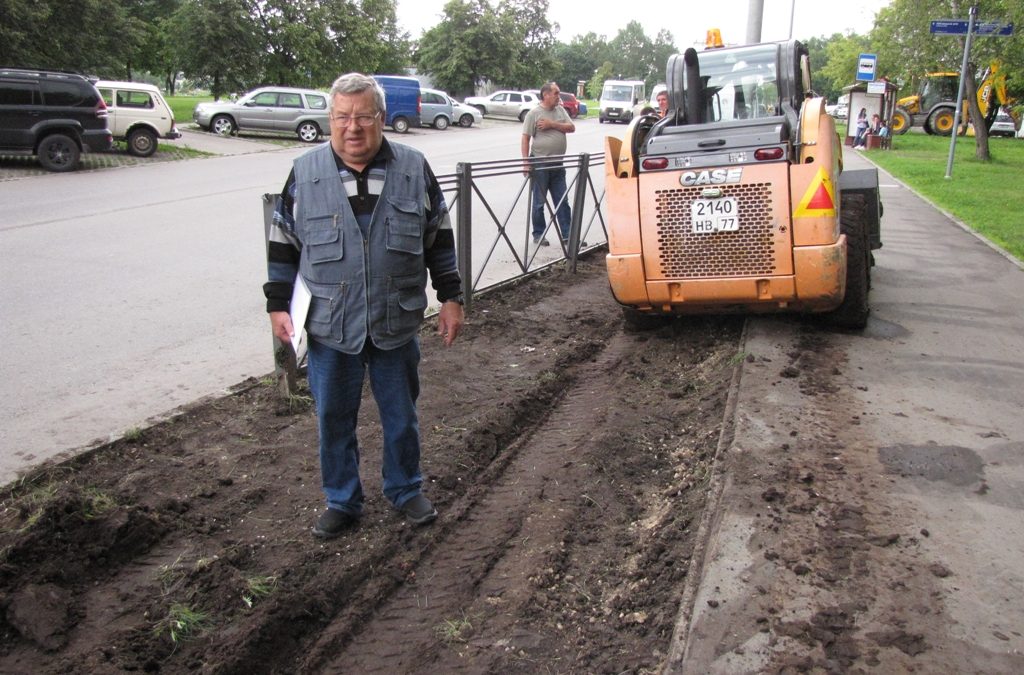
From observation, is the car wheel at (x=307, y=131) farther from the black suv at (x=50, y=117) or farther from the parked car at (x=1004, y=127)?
the parked car at (x=1004, y=127)

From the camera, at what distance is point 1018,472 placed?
438 cm

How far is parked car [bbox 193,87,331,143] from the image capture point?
2781 centimetres

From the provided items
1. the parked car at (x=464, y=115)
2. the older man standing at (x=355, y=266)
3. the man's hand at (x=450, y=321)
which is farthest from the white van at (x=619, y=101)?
the older man standing at (x=355, y=266)

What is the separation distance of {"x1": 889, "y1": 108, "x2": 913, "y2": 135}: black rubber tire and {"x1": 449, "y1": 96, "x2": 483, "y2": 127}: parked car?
18.1m

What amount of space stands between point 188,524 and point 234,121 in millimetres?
26495

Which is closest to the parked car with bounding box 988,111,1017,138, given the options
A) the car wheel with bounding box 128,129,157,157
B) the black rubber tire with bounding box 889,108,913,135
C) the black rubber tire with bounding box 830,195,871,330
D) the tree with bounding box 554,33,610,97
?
the black rubber tire with bounding box 889,108,913,135

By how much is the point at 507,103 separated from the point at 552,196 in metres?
39.4

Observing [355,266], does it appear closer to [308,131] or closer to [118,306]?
[118,306]

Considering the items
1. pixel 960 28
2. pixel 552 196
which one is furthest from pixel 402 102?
pixel 552 196

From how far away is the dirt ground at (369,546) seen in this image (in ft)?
10.2

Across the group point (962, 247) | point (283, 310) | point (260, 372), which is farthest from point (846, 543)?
point (962, 247)

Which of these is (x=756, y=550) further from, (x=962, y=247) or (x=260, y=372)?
(x=962, y=247)

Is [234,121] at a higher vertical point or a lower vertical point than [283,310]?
higher

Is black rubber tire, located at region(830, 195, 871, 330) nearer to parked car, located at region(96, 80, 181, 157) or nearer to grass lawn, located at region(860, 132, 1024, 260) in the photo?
grass lawn, located at region(860, 132, 1024, 260)
